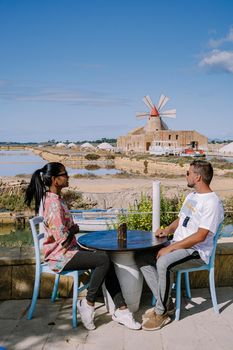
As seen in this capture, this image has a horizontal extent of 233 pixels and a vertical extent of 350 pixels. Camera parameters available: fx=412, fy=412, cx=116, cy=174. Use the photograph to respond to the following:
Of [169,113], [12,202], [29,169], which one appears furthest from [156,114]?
[12,202]

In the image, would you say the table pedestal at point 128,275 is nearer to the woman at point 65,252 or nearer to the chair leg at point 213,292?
the woman at point 65,252

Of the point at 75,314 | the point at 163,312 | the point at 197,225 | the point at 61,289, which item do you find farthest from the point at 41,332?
the point at 197,225

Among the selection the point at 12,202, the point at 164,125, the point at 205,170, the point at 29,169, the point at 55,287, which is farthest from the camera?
the point at 164,125

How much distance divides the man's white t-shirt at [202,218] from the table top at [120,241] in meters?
0.23

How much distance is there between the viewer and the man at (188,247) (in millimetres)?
3408

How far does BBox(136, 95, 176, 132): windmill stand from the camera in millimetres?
68875

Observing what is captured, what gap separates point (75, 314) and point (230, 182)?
21.9 meters

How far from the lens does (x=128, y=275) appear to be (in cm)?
358

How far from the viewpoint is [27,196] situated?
3582 mm

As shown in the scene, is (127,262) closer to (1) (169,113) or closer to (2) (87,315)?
(2) (87,315)

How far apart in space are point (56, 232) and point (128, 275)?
74 cm

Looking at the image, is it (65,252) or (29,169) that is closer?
(65,252)

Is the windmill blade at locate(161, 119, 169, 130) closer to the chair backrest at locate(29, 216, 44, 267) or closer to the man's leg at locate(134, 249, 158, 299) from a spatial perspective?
the man's leg at locate(134, 249, 158, 299)

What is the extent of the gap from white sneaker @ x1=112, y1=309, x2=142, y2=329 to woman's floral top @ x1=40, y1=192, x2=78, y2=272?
619mm
